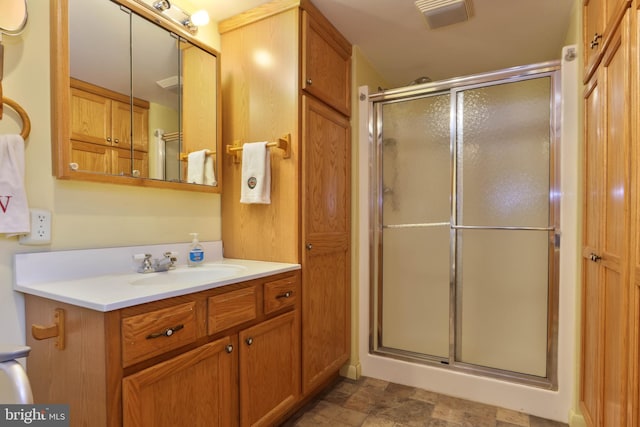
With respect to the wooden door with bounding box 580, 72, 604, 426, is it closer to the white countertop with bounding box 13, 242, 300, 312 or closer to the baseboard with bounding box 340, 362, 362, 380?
the baseboard with bounding box 340, 362, 362, 380

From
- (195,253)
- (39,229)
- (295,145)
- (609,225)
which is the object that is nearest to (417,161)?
(295,145)

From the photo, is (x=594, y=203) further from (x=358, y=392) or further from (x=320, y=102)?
(x=358, y=392)

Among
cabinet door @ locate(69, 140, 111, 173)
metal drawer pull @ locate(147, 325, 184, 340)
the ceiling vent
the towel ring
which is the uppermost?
the ceiling vent

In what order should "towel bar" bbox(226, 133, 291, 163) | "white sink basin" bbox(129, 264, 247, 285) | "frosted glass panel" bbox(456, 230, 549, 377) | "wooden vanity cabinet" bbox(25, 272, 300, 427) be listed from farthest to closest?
1. "frosted glass panel" bbox(456, 230, 549, 377)
2. "towel bar" bbox(226, 133, 291, 163)
3. "white sink basin" bbox(129, 264, 247, 285)
4. "wooden vanity cabinet" bbox(25, 272, 300, 427)

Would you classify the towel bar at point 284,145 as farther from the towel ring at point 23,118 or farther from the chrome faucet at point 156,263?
the towel ring at point 23,118

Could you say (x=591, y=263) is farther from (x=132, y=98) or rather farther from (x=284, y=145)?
(x=132, y=98)

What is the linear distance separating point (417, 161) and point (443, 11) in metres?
0.88

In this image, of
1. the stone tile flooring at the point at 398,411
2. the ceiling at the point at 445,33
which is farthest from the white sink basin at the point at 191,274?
the ceiling at the point at 445,33

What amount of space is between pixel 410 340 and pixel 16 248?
7.23 feet

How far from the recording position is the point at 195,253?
1654 mm

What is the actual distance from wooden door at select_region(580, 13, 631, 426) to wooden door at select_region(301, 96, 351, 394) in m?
1.26

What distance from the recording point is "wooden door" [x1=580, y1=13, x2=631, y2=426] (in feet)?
3.55

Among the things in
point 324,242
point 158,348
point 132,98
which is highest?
point 132,98

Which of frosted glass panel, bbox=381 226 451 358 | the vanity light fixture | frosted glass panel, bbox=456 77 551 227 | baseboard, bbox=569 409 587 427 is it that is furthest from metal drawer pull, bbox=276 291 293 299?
baseboard, bbox=569 409 587 427
